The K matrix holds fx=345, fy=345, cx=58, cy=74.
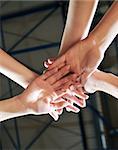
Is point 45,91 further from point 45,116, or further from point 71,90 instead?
point 45,116

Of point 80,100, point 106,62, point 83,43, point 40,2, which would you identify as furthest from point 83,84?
point 40,2

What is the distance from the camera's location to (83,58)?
1027 millimetres

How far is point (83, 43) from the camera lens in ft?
3.30

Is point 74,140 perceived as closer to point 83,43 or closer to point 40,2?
point 40,2

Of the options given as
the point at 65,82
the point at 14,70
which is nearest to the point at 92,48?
the point at 65,82

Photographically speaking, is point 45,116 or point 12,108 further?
point 45,116

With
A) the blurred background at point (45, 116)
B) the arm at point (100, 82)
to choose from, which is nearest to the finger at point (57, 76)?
the arm at point (100, 82)

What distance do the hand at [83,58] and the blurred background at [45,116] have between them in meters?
2.10

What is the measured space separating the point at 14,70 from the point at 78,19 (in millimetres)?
281

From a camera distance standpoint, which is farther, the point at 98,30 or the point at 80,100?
the point at 80,100

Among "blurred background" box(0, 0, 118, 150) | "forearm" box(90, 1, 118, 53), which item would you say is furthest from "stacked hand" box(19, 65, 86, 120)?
"blurred background" box(0, 0, 118, 150)

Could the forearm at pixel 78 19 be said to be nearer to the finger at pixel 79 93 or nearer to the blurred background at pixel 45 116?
the finger at pixel 79 93

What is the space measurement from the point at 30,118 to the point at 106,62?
98 cm

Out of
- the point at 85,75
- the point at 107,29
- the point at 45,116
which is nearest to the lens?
the point at 107,29
